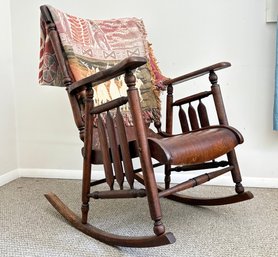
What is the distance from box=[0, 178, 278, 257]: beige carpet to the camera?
3.32 feet

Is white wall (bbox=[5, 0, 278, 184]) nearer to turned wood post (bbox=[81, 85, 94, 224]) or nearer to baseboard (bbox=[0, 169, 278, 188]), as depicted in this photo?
baseboard (bbox=[0, 169, 278, 188])

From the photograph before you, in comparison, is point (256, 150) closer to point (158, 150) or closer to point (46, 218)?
point (158, 150)

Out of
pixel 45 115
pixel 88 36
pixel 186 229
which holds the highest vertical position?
pixel 88 36

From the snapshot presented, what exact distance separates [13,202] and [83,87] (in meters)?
0.76

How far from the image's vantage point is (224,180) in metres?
1.77

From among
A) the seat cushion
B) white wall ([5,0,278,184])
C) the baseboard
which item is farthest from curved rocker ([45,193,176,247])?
white wall ([5,0,278,184])

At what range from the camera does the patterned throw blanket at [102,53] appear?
1.24m

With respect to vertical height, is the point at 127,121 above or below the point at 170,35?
below

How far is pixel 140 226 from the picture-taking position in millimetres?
1214

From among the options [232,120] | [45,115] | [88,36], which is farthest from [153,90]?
[45,115]

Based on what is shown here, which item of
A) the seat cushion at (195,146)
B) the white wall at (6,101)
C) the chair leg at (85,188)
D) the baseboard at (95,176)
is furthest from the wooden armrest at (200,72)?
the white wall at (6,101)

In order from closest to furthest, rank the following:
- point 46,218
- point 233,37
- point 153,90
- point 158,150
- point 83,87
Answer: point 158,150 → point 83,87 → point 46,218 → point 153,90 → point 233,37

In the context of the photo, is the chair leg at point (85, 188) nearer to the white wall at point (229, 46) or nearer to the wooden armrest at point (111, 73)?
the wooden armrest at point (111, 73)

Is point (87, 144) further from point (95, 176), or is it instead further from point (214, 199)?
point (95, 176)
